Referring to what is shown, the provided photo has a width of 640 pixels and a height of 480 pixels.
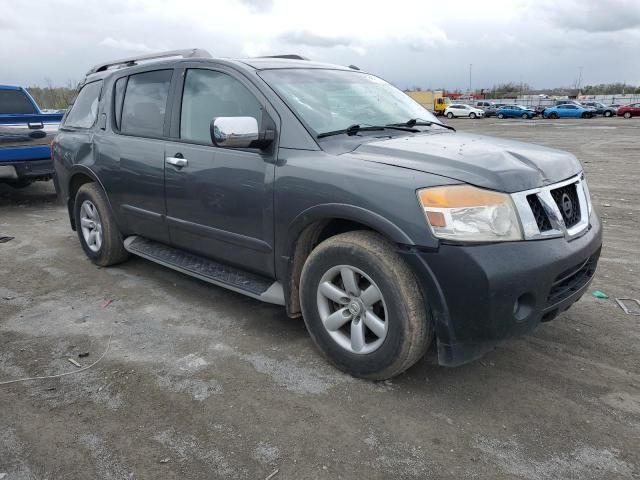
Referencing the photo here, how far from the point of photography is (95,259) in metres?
5.05

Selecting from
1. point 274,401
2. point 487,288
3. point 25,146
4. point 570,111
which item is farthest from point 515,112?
point 274,401

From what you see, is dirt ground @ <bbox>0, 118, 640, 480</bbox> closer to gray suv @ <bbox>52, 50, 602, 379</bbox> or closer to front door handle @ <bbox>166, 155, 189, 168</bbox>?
gray suv @ <bbox>52, 50, 602, 379</bbox>

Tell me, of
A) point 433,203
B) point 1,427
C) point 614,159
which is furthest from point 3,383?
point 614,159

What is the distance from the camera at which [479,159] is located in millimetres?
Answer: 2764

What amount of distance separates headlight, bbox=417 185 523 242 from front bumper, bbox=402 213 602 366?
0.06m

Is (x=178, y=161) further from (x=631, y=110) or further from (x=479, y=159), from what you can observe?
(x=631, y=110)

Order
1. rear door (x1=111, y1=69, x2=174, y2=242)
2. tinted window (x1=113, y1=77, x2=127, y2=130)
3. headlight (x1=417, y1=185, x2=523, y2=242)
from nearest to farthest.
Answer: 1. headlight (x1=417, y1=185, x2=523, y2=242)
2. rear door (x1=111, y1=69, x2=174, y2=242)
3. tinted window (x1=113, y1=77, x2=127, y2=130)

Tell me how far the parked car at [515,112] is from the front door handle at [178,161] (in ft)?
155

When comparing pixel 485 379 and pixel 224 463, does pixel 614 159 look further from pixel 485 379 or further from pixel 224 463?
pixel 224 463

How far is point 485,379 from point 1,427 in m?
2.54

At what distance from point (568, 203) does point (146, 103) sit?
324 cm

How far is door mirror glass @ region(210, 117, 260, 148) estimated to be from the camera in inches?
119

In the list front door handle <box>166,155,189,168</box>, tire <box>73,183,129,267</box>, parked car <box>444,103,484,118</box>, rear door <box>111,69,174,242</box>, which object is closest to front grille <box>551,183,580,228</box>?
front door handle <box>166,155,189,168</box>

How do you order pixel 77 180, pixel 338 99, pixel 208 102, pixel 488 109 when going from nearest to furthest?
1. pixel 338 99
2. pixel 208 102
3. pixel 77 180
4. pixel 488 109
